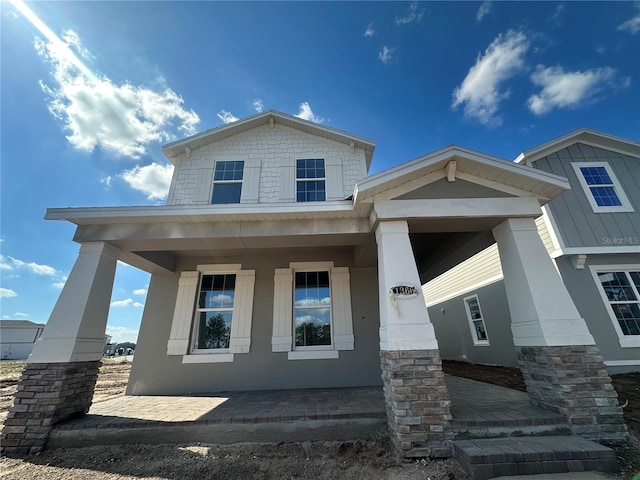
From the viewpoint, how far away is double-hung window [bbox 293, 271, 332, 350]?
5613 mm

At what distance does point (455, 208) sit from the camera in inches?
151

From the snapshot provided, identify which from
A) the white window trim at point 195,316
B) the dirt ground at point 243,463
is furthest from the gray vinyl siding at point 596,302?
the white window trim at point 195,316

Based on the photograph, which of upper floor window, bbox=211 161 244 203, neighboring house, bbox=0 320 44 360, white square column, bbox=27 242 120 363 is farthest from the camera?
neighboring house, bbox=0 320 44 360

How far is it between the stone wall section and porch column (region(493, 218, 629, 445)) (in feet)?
12.4

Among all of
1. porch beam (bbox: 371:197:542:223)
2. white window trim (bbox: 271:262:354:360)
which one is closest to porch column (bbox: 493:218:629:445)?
porch beam (bbox: 371:197:542:223)

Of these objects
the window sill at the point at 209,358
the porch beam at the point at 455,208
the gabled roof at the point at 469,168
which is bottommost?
the window sill at the point at 209,358

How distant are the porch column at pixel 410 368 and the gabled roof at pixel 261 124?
4311 millimetres

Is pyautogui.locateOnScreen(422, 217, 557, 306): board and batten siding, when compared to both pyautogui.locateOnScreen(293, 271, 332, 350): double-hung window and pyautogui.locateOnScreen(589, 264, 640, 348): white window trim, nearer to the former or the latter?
pyautogui.locateOnScreen(589, 264, 640, 348): white window trim

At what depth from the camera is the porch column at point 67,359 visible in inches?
127

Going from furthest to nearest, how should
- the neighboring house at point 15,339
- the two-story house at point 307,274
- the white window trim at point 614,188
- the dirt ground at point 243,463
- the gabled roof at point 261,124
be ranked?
the neighboring house at point 15,339 < the white window trim at point 614,188 < the gabled roof at point 261,124 < the two-story house at point 307,274 < the dirt ground at point 243,463

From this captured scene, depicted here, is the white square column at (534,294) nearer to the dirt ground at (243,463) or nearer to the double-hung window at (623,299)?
the dirt ground at (243,463)

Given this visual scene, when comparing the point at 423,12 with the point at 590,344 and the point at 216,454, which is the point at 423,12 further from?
the point at 216,454

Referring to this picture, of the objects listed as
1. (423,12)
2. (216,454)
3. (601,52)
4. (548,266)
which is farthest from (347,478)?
(601,52)

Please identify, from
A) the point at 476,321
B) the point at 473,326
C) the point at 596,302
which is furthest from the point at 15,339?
the point at 596,302
